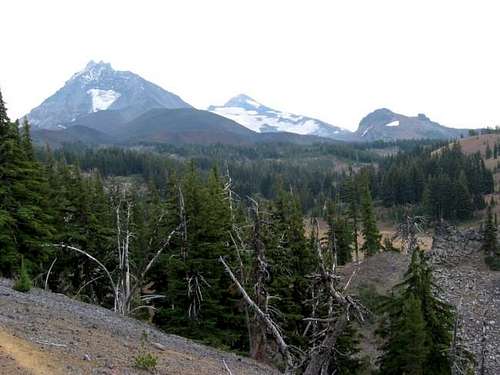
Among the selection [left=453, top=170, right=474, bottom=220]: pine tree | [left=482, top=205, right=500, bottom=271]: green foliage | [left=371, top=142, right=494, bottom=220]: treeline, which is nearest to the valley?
[left=482, top=205, right=500, bottom=271]: green foliage

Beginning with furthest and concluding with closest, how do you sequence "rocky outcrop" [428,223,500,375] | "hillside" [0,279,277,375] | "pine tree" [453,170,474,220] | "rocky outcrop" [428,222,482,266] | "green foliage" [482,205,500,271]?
"pine tree" [453,170,474,220]
"rocky outcrop" [428,222,482,266]
"green foliage" [482,205,500,271]
"rocky outcrop" [428,223,500,375]
"hillside" [0,279,277,375]

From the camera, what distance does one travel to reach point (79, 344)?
13.8m

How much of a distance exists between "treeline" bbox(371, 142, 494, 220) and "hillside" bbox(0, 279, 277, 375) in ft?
315

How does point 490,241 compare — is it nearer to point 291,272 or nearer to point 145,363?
point 291,272

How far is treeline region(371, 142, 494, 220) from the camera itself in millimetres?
105000

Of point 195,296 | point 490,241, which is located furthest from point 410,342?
point 490,241

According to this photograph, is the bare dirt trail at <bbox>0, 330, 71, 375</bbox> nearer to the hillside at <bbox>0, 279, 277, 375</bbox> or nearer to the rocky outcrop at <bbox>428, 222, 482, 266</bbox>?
the hillside at <bbox>0, 279, 277, 375</bbox>

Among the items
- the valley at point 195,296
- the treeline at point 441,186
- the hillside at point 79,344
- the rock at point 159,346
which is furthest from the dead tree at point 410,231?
the treeline at point 441,186

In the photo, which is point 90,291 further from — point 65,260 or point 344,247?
point 344,247

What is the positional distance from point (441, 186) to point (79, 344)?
104m

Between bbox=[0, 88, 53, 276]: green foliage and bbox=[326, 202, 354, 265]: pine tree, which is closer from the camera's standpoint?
bbox=[0, 88, 53, 276]: green foliage

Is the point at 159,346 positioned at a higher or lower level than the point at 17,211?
lower

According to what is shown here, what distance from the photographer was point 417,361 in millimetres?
21891

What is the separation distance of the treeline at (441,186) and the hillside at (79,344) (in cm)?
9607
